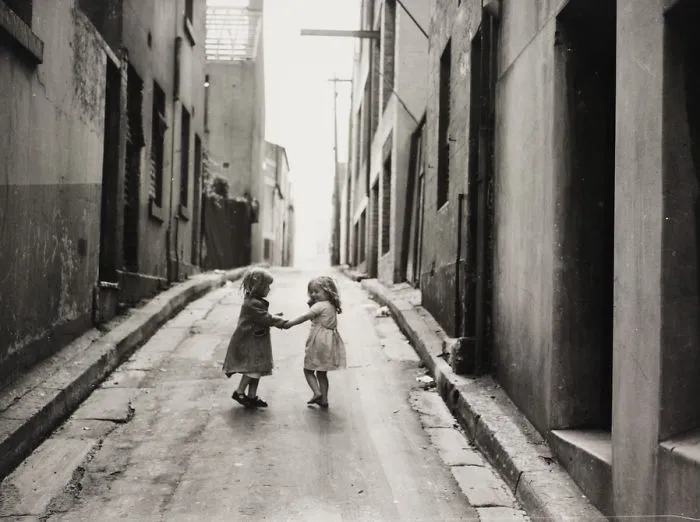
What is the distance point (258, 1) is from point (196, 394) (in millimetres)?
24593

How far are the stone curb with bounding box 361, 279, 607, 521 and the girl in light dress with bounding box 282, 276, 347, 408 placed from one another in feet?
3.46

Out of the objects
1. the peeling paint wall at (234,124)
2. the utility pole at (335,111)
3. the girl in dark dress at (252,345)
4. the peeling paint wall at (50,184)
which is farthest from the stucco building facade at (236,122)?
the girl in dark dress at (252,345)

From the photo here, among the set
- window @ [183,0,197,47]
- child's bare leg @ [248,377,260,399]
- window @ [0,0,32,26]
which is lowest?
child's bare leg @ [248,377,260,399]

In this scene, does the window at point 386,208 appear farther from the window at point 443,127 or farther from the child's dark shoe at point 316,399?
the child's dark shoe at point 316,399

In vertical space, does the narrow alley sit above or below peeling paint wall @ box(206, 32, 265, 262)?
below

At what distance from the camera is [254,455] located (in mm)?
4875

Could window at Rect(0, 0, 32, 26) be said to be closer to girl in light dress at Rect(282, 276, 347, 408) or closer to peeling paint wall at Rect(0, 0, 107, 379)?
peeling paint wall at Rect(0, 0, 107, 379)

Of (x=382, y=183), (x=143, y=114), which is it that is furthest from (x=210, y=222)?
(x=143, y=114)

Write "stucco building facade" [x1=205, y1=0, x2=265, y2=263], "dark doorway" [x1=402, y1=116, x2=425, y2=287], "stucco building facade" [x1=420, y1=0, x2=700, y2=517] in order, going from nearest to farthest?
1. "stucco building facade" [x1=420, y1=0, x2=700, y2=517]
2. "dark doorway" [x1=402, y1=116, x2=425, y2=287]
3. "stucco building facade" [x1=205, y1=0, x2=265, y2=263]

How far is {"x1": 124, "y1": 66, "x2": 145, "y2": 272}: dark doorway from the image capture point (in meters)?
9.80

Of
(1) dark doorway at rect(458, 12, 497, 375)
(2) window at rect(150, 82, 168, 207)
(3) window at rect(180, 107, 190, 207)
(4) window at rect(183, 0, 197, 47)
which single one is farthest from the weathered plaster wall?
(3) window at rect(180, 107, 190, 207)

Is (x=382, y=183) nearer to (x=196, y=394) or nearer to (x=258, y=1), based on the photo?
(x=196, y=394)

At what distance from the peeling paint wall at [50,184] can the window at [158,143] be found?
10.5ft

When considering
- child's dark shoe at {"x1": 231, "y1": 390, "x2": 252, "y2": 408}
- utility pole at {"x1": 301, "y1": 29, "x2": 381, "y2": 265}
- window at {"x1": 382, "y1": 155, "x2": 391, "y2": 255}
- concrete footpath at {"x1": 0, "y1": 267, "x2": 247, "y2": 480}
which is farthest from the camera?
utility pole at {"x1": 301, "y1": 29, "x2": 381, "y2": 265}
